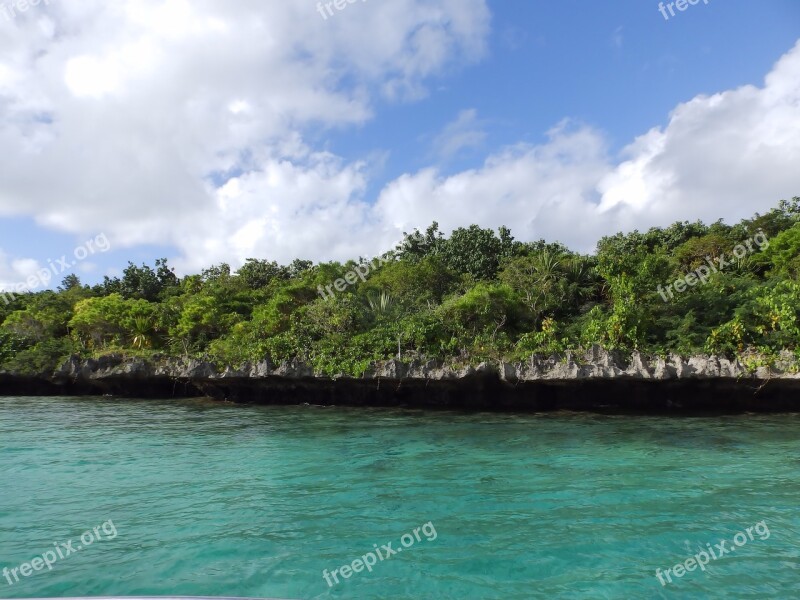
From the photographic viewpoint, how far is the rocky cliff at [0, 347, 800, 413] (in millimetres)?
17203

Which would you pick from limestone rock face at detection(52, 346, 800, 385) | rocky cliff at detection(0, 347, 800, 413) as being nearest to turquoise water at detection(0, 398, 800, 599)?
→ limestone rock face at detection(52, 346, 800, 385)

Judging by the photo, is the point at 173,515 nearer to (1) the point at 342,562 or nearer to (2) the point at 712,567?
(1) the point at 342,562

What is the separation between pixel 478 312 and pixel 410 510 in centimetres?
1390

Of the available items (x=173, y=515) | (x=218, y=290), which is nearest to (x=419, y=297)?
(x=218, y=290)

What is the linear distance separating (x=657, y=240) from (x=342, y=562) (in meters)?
29.6

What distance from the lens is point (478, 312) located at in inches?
838

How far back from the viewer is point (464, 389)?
20.2 meters

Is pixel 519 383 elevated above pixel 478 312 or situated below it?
below

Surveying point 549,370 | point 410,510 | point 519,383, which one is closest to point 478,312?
point 519,383

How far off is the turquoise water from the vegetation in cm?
456

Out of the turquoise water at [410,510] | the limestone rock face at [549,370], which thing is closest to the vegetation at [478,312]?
the limestone rock face at [549,370]

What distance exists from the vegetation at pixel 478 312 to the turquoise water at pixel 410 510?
14.9ft

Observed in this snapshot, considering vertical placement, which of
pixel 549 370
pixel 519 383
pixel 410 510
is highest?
pixel 549 370

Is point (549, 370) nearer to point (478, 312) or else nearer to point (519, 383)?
point (519, 383)
